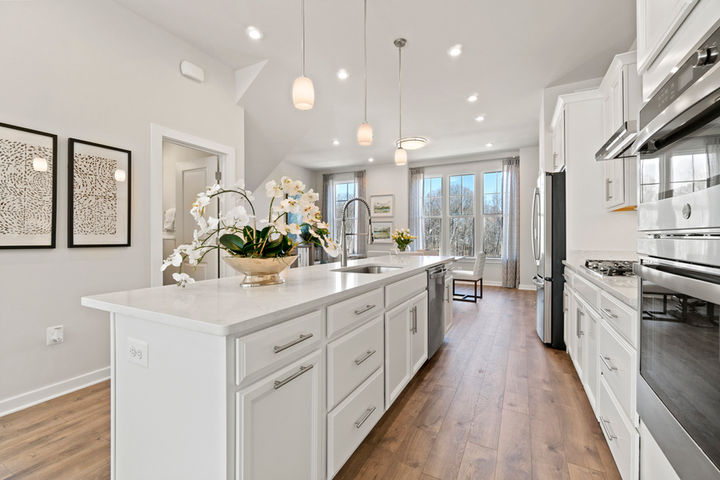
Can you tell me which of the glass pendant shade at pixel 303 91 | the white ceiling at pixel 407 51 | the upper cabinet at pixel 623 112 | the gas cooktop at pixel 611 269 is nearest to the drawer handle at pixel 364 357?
the gas cooktop at pixel 611 269

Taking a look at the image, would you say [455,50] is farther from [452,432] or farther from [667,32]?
[452,432]

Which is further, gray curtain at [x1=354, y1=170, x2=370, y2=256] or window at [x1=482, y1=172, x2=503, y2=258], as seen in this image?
gray curtain at [x1=354, y1=170, x2=370, y2=256]

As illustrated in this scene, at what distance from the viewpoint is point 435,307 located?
2797mm

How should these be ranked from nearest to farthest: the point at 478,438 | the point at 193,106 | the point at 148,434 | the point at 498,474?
1. the point at 148,434
2. the point at 498,474
3. the point at 478,438
4. the point at 193,106

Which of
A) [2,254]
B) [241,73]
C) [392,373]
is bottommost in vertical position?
[392,373]

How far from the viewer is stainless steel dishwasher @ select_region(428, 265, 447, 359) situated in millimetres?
2662

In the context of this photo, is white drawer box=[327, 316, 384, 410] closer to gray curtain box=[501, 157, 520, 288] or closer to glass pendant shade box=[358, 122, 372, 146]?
glass pendant shade box=[358, 122, 372, 146]

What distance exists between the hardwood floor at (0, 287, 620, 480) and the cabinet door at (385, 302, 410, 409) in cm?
18

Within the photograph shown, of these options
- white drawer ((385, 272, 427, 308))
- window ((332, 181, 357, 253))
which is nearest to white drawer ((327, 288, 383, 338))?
white drawer ((385, 272, 427, 308))

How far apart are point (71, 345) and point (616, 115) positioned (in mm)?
4345

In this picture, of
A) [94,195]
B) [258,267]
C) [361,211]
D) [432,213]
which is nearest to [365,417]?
[258,267]

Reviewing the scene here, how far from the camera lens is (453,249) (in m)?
7.51

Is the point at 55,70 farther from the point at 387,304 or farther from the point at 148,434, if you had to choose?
the point at 387,304

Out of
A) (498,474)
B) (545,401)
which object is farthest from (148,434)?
(545,401)
